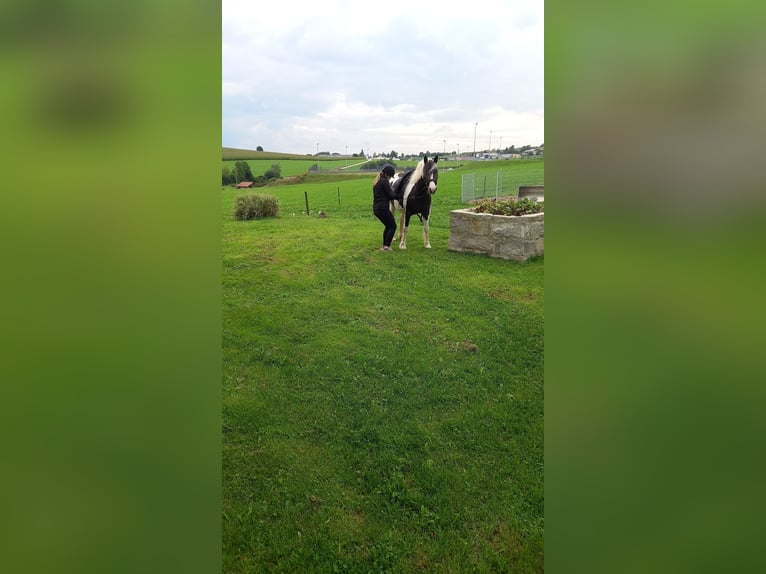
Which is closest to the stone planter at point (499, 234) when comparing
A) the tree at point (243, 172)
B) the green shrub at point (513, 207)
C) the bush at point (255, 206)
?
the green shrub at point (513, 207)

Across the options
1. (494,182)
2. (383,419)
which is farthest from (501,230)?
(494,182)

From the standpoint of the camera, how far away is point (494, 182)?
15055 mm

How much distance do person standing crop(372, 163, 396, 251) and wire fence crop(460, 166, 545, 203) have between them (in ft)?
19.6

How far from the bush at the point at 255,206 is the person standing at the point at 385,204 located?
14.3 feet

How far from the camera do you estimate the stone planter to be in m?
6.75

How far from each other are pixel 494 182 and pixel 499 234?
8.71 meters

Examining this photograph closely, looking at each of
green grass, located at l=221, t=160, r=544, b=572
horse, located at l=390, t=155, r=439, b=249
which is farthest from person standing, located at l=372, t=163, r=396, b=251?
green grass, located at l=221, t=160, r=544, b=572

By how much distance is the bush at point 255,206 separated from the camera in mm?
11156

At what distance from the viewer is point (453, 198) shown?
1396 cm
